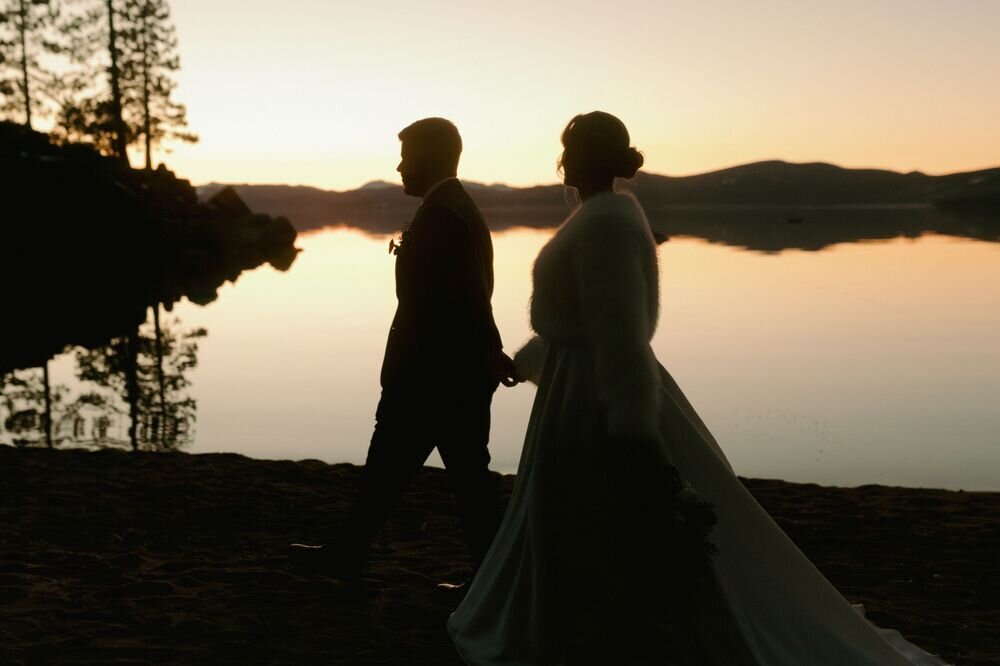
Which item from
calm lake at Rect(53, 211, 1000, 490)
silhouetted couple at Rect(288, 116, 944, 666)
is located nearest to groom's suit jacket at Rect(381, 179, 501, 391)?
silhouetted couple at Rect(288, 116, 944, 666)

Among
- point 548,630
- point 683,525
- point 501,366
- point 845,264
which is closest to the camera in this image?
point 683,525

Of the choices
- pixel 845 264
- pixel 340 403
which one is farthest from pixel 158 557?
pixel 845 264

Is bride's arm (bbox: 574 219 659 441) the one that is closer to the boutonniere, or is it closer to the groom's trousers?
the groom's trousers

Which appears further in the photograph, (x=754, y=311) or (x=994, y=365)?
(x=754, y=311)

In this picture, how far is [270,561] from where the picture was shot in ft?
18.4

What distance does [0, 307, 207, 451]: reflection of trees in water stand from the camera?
1048cm

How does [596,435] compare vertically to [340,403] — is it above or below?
above

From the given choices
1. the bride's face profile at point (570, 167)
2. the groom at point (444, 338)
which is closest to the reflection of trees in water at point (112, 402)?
the groom at point (444, 338)

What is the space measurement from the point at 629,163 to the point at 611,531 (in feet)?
4.40

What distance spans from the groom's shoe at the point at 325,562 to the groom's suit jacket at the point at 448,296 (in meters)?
1.04

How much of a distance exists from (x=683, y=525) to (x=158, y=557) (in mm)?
3500

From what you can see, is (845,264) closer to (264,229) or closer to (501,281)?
(501,281)

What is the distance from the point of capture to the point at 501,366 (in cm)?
437

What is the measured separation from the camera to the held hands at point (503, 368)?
13.8 ft
